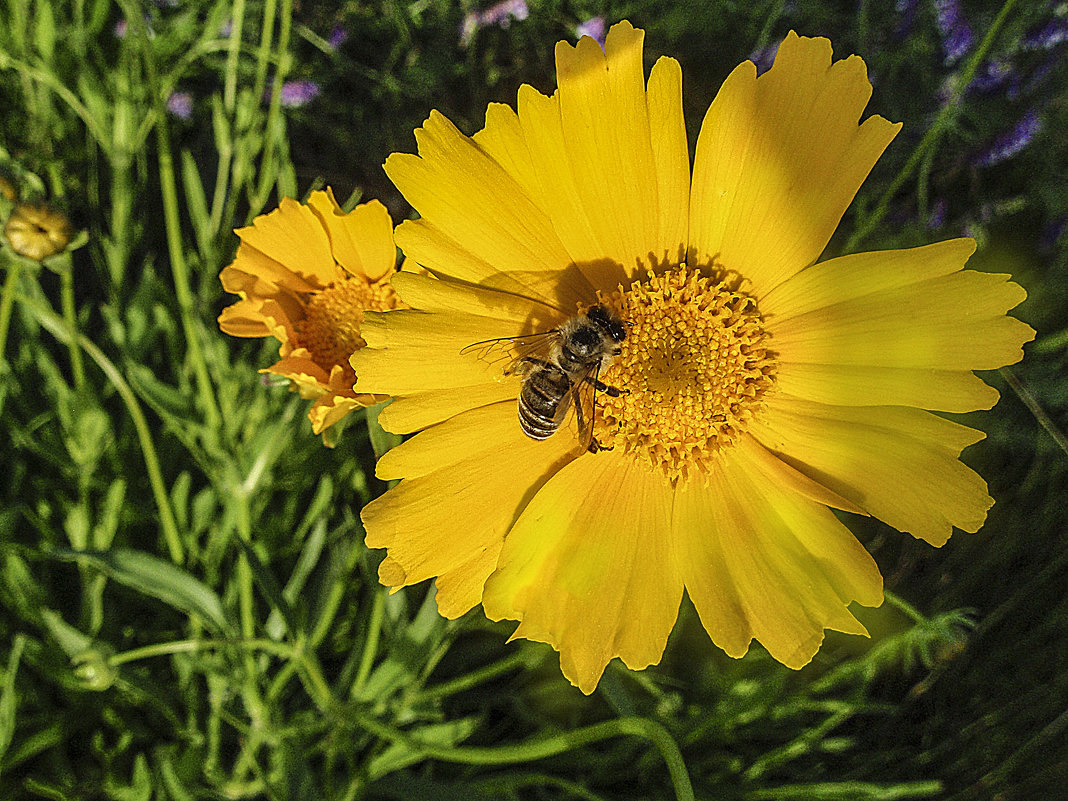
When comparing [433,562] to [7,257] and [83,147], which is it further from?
[83,147]

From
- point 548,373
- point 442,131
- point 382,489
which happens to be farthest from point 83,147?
point 548,373

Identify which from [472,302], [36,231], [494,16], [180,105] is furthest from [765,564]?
[180,105]

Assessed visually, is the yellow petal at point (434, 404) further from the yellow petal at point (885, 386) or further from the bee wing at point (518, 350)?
the yellow petal at point (885, 386)

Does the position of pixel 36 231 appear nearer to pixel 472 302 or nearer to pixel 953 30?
pixel 472 302

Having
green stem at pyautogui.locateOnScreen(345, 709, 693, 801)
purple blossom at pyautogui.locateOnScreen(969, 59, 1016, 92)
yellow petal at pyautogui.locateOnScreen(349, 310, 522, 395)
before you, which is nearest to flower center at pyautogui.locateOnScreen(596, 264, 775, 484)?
yellow petal at pyautogui.locateOnScreen(349, 310, 522, 395)

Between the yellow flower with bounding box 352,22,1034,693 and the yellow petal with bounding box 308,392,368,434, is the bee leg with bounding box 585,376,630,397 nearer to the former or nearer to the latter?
the yellow flower with bounding box 352,22,1034,693
